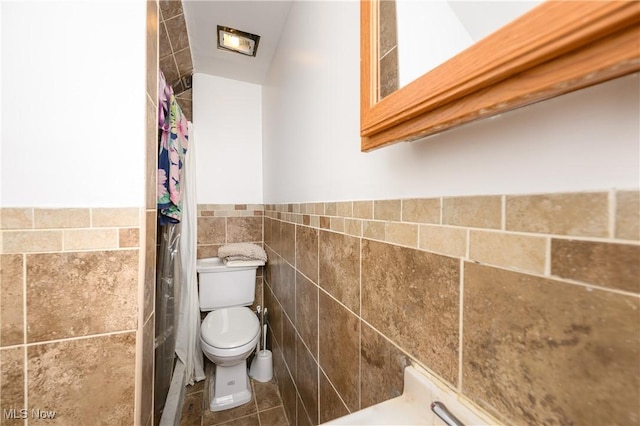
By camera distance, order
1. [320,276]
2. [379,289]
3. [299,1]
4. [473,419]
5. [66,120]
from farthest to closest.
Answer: [299,1] → [320,276] → [66,120] → [379,289] → [473,419]

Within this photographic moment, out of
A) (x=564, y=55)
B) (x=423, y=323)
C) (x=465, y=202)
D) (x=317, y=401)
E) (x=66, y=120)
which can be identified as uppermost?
(x=66, y=120)

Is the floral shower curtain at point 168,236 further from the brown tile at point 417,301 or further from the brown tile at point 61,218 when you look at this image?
the brown tile at point 417,301

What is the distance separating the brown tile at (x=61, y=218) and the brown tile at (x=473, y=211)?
0.97 metres

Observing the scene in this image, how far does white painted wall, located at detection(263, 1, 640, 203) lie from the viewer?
0.86 feet

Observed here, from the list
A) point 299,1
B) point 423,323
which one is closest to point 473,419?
point 423,323

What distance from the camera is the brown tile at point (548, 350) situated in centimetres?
25

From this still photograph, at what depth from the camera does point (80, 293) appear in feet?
2.38

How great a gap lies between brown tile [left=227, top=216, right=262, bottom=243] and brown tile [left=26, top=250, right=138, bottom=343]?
134 centimetres

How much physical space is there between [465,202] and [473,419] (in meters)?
0.35

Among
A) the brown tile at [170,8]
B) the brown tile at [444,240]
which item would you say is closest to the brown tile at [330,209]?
the brown tile at [444,240]

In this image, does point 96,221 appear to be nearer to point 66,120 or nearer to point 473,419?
point 66,120

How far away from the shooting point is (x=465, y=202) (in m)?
0.40

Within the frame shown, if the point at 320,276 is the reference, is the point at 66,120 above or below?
above

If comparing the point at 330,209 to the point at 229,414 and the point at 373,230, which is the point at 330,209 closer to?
the point at 373,230
